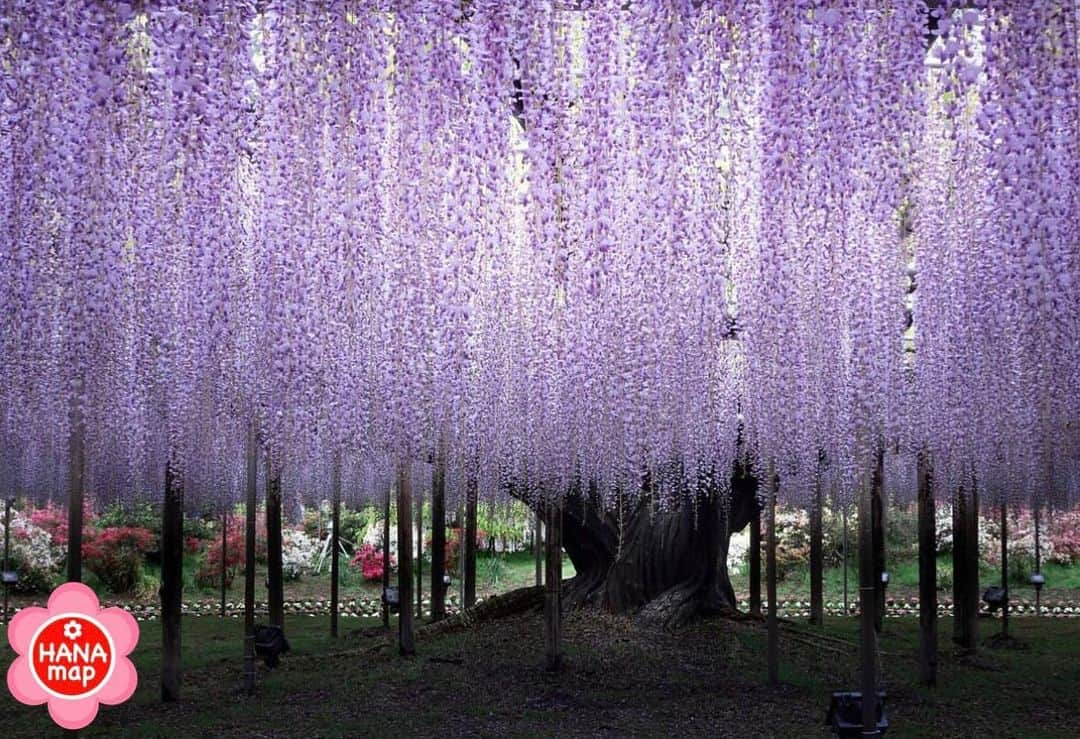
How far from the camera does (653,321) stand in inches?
267

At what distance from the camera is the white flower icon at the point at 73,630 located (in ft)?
14.8

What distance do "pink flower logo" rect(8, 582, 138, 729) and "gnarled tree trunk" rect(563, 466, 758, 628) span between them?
7.99 metres

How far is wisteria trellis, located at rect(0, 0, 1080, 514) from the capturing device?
4.39m

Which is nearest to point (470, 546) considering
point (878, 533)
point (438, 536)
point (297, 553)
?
point (438, 536)

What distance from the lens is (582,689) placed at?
9773 mm

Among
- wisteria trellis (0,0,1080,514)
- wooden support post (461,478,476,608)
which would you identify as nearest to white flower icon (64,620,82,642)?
wisteria trellis (0,0,1080,514)

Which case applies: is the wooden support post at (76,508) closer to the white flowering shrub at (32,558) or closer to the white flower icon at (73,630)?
the white flower icon at (73,630)

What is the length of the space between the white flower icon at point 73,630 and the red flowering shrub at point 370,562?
17.4m

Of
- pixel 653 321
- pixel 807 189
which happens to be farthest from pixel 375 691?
pixel 807 189

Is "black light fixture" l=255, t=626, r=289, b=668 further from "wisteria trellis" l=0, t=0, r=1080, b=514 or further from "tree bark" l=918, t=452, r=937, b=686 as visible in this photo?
"tree bark" l=918, t=452, r=937, b=686

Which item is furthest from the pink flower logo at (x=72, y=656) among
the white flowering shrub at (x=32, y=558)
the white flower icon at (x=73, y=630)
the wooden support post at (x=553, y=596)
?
the white flowering shrub at (x=32, y=558)

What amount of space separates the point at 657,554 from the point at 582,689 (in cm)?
333

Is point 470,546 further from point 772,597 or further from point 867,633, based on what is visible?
point 867,633

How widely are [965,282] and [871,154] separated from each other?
8.73 feet
